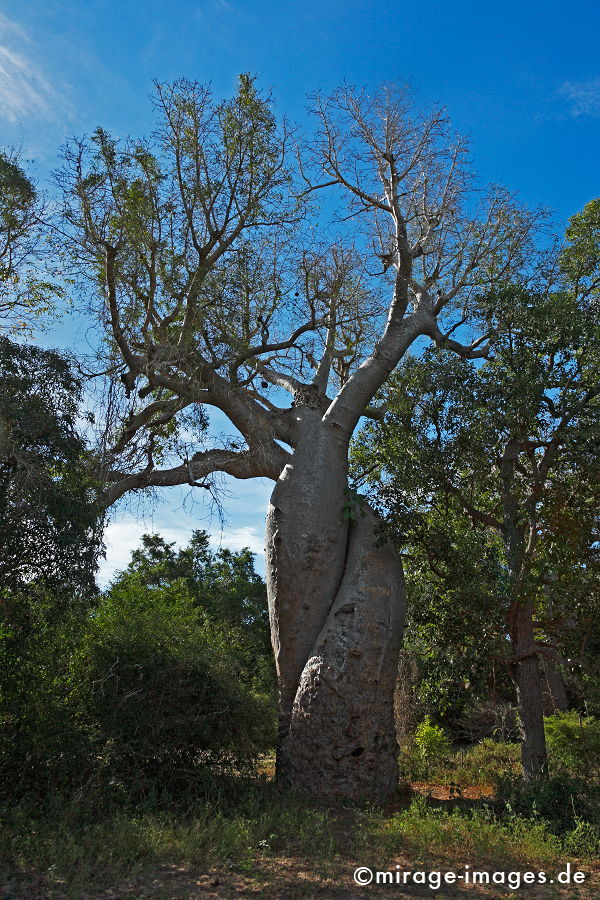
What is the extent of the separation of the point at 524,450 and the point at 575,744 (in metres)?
4.63

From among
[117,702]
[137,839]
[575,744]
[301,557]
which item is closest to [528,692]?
[575,744]

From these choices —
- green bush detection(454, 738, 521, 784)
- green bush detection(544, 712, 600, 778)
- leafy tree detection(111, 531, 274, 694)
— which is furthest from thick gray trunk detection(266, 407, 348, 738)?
leafy tree detection(111, 531, 274, 694)

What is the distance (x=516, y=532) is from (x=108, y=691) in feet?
15.0

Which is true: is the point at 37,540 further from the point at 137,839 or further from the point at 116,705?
the point at 137,839

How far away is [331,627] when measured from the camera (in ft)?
22.9

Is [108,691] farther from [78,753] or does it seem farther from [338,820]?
[338,820]

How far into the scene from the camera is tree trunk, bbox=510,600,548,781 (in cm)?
700

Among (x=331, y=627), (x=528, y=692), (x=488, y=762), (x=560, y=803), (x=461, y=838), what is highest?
(x=331, y=627)

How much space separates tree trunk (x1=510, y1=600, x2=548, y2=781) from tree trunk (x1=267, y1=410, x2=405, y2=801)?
1.32 metres

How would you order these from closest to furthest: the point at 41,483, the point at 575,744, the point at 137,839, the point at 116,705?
the point at 137,839 < the point at 41,483 < the point at 116,705 < the point at 575,744

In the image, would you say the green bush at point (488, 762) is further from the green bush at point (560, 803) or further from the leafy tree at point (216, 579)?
the leafy tree at point (216, 579)

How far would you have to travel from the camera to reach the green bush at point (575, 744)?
342 inches

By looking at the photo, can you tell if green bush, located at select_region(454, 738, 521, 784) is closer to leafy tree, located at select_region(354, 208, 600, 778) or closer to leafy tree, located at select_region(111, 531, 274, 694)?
leafy tree, located at select_region(354, 208, 600, 778)

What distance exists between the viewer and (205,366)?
7.79m
